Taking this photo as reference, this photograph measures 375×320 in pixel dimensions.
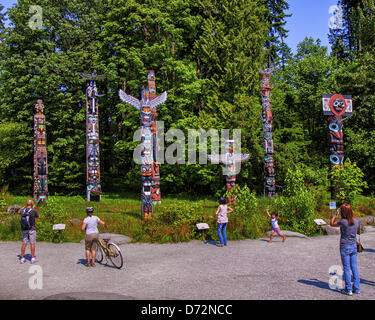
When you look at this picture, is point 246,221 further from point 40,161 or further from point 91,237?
point 40,161

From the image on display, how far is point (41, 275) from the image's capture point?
28.6 feet

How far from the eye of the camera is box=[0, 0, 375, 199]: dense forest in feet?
87.4

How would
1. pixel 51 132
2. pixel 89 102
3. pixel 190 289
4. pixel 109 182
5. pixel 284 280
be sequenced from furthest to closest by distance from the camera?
1. pixel 109 182
2. pixel 51 132
3. pixel 89 102
4. pixel 284 280
5. pixel 190 289

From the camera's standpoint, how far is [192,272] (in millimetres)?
8883

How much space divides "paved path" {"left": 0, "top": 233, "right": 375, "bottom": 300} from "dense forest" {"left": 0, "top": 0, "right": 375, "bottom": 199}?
1372 cm

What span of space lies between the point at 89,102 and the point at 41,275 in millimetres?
18982

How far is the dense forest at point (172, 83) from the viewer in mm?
26641

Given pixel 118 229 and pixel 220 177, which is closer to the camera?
pixel 118 229

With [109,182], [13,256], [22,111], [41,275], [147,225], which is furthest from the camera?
[109,182]

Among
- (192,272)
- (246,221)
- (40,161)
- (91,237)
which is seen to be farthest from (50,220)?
(40,161)

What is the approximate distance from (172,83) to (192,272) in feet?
71.9

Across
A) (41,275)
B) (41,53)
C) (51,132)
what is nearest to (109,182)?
(51,132)

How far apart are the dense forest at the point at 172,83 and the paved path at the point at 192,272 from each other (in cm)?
1372
